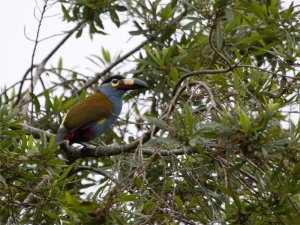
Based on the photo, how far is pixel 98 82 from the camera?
6.61 meters

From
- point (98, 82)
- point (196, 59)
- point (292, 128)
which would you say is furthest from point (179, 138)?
point (98, 82)

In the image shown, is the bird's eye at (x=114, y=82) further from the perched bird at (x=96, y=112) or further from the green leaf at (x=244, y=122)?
the green leaf at (x=244, y=122)

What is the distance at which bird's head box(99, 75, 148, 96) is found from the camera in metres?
5.89

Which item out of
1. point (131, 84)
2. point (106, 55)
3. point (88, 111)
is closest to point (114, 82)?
point (131, 84)

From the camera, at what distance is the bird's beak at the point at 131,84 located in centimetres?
572

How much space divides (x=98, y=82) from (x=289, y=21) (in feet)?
8.58

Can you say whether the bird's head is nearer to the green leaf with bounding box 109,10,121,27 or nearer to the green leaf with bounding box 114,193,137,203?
the green leaf with bounding box 109,10,121,27

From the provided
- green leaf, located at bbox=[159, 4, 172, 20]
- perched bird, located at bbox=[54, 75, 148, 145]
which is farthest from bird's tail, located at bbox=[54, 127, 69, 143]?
green leaf, located at bbox=[159, 4, 172, 20]

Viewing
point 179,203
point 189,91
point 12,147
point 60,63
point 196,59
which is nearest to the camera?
point 179,203

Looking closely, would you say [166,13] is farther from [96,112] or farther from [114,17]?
[96,112]

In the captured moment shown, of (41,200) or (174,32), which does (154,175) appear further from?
(174,32)

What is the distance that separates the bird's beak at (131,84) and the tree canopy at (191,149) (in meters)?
0.11

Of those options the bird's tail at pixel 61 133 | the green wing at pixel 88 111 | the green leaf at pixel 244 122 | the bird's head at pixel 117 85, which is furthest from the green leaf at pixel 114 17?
the green leaf at pixel 244 122

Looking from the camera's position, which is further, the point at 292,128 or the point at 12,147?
the point at 12,147
